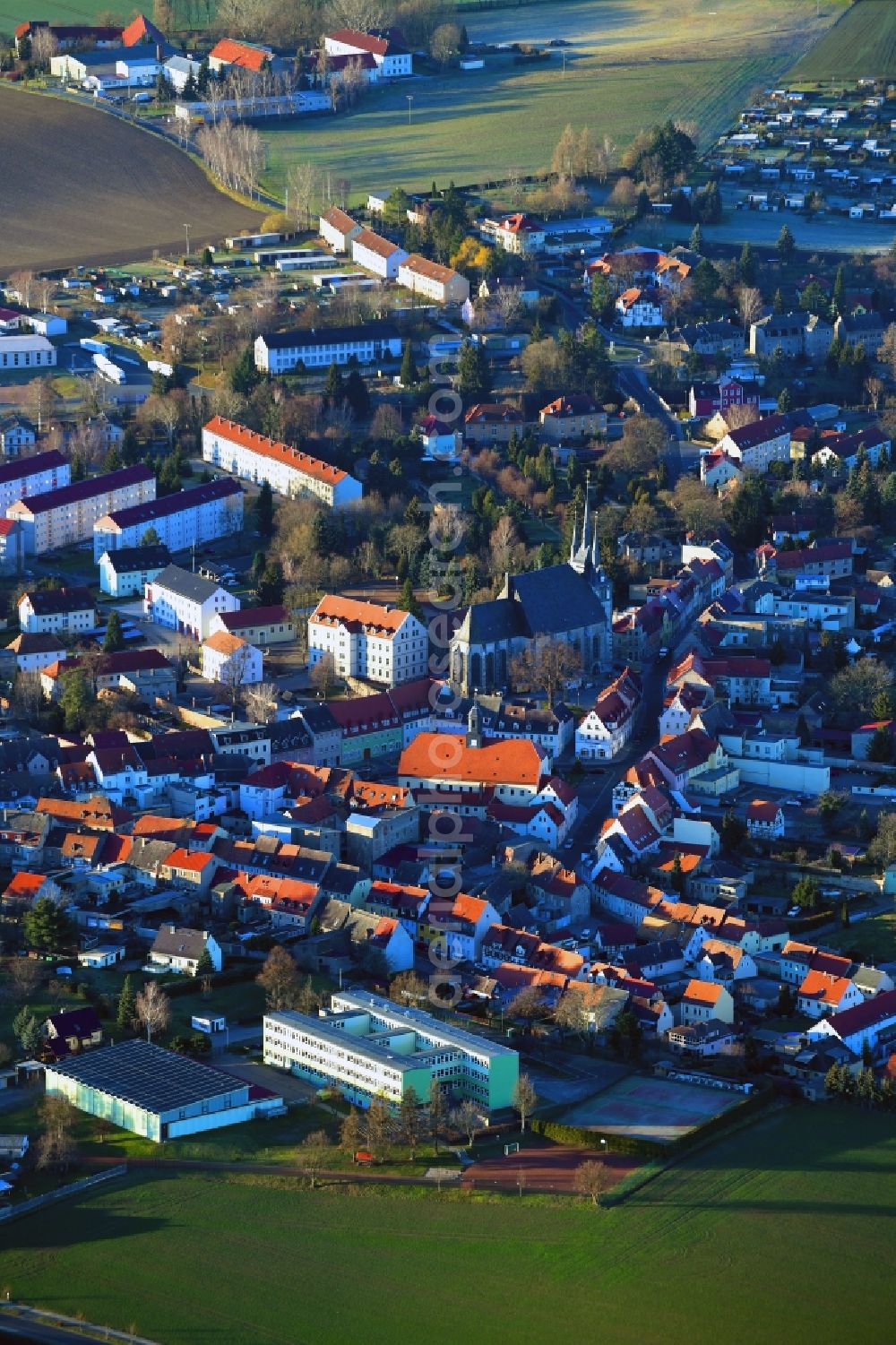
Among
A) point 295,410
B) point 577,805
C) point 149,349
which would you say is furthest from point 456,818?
point 149,349

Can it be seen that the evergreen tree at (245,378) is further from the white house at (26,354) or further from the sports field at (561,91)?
the sports field at (561,91)

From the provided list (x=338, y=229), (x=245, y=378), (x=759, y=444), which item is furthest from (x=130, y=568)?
(x=338, y=229)

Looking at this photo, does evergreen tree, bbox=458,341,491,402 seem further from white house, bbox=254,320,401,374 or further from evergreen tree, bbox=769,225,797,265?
evergreen tree, bbox=769,225,797,265

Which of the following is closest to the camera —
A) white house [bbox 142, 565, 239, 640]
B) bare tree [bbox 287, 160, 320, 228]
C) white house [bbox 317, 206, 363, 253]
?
white house [bbox 142, 565, 239, 640]

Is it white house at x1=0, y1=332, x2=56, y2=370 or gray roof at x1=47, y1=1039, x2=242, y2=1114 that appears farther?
white house at x1=0, y1=332, x2=56, y2=370

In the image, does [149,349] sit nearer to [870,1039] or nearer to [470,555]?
[470,555]

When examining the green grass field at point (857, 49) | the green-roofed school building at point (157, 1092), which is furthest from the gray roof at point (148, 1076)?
the green grass field at point (857, 49)

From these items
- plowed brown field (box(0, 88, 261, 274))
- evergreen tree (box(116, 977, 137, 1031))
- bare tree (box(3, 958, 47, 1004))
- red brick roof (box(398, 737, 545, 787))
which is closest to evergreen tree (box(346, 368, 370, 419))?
plowed brown field (box(0, 88, 261, 274))
